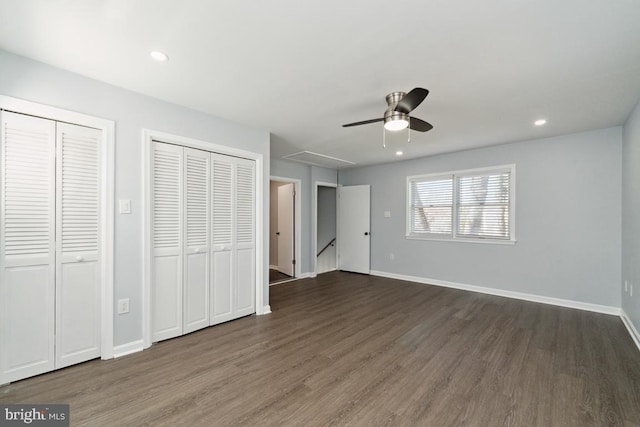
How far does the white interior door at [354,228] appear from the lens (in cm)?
616

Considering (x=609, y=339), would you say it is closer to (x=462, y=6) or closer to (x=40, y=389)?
(x=462, y=6)

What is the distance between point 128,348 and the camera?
2520 mm

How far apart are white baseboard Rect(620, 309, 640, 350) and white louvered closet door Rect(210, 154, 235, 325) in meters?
4.37

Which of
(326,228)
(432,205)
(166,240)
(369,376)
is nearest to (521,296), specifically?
(432,205)

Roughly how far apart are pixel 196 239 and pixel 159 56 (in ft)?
6.00

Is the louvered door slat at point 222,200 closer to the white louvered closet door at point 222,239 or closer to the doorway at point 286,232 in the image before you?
the white louvered closet door at point 222,239

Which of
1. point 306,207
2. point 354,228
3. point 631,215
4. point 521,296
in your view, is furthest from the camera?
point 354,228

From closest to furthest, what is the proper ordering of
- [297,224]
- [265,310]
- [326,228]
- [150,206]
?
[150,206] → [265,310] → [297,224] → [326,228]

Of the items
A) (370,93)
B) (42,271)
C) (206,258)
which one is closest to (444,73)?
(370,93)

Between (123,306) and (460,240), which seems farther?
(460,240)

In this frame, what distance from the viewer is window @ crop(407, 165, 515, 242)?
14.4 ft

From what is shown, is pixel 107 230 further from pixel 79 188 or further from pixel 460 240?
pixel 460 240

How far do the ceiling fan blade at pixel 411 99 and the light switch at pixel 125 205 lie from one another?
2.67m

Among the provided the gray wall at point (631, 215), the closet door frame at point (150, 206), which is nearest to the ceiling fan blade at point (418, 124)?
the closet door frame at point (150, 206)
